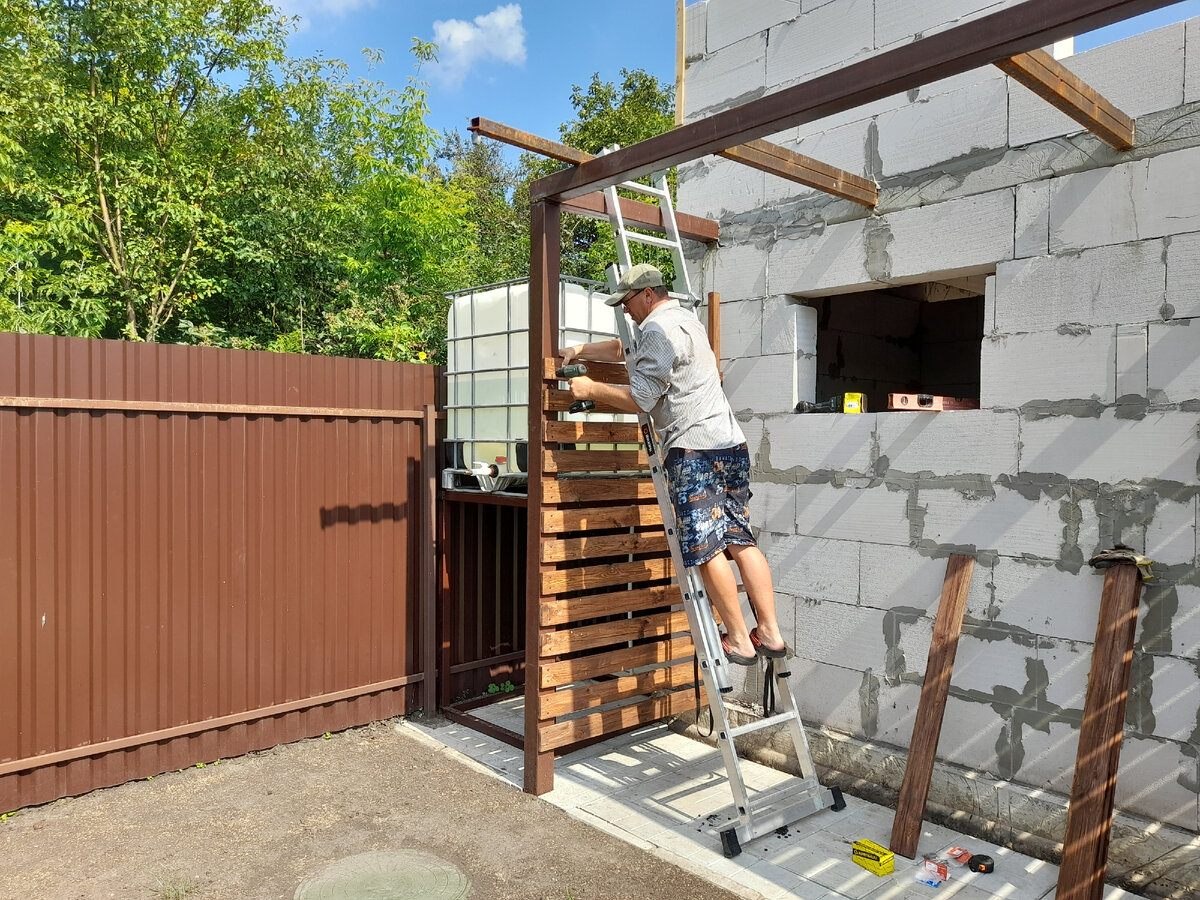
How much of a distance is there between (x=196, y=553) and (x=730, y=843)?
2.98 metres

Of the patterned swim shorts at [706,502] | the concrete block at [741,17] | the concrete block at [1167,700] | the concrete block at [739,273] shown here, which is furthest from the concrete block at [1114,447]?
the concrete block at [741,17]

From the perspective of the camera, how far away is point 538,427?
4.17m

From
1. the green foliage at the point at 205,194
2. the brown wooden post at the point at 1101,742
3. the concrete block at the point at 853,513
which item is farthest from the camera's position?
the green foliage at the point at 205,194

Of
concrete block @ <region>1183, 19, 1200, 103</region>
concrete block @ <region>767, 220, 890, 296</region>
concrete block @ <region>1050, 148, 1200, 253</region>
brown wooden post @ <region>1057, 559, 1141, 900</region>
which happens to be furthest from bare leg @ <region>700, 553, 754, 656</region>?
concrete block @ <region>1183, 19, 1200, 103</region>

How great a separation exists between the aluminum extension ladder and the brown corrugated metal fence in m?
1.81

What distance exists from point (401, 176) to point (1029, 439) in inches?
344

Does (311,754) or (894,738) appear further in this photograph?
(311,754)

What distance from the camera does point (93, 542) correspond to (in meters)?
4.00

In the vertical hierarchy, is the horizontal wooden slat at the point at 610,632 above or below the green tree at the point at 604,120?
below

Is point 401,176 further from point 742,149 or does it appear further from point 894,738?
point 894,738

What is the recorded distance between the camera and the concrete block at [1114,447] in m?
3.12

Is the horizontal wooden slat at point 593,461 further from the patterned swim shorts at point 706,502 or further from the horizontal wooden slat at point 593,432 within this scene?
the patterned swim shorts at point 706,502

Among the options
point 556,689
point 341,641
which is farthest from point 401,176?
point 556,689

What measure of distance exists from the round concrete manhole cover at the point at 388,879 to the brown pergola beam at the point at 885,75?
2.97 m
